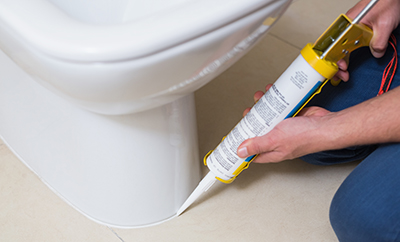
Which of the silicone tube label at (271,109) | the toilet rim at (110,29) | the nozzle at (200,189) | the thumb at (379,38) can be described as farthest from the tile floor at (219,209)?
the toilet rim at (110,29)

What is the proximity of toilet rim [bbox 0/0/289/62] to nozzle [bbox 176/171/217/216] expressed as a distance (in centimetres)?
31

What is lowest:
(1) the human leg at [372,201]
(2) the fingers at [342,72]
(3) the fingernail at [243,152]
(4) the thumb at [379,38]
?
(3) the fingernail at [243,152]

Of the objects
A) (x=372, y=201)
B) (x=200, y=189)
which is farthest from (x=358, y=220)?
(x=200, y=189)

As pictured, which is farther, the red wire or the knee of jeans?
the red wire

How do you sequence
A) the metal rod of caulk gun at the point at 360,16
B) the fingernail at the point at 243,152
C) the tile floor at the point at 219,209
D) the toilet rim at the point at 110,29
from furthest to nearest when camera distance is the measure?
the tile floor at the point at 219,209 < the fingernail at the point at 243,152 < the metal rod of caulk gun at the point at 360,16 < the toilet rim at the point at 110,29

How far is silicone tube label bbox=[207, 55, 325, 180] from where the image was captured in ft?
1.65

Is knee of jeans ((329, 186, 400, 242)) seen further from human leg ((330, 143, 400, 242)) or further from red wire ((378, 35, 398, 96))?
red wire ((378, 35, 398, 96))

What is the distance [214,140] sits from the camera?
814 mm

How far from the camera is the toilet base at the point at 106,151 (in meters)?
0.57

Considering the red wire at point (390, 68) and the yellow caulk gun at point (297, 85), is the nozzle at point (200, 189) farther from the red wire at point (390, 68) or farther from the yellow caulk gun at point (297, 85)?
the red wire at point (390, 68)

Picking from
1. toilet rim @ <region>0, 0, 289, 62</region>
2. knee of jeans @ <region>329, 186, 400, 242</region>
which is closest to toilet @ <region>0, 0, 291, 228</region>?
Answer: toilet rim @ <region>0, 0, 289, 62</region>

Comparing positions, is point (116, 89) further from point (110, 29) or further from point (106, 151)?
point (106, 151)

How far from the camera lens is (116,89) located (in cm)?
39

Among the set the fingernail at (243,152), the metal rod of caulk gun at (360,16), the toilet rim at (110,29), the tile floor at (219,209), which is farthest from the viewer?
the tile floor at (219,209)
